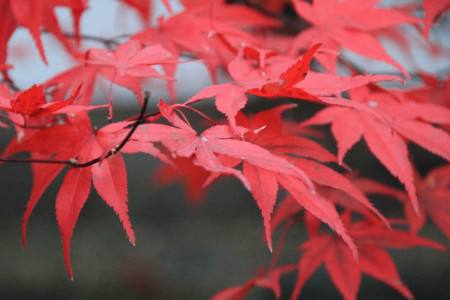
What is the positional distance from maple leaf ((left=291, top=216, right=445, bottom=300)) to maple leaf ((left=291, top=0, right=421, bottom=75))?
304 mm

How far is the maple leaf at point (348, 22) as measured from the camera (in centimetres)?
79

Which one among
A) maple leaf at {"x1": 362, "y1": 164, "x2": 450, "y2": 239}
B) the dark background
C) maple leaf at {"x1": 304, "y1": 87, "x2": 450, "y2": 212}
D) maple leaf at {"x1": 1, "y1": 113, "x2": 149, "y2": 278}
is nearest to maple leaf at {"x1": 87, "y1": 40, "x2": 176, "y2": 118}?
maple leaf at {"x1": 1, "y1": 113, "x2": 149, "y2": 278}

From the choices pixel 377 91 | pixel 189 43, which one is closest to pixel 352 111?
pixel 377 91

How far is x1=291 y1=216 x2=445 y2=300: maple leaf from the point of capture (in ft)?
2.94

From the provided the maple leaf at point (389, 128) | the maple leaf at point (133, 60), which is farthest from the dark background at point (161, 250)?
the maple leaf at point (133, 60)

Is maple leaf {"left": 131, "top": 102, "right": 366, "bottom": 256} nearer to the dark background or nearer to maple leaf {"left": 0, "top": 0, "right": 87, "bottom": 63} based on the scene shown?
maple leaf {"left": 0, "top": 0, "right": 87, "bottom": 63}

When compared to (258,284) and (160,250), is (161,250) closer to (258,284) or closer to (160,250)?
(160,250)

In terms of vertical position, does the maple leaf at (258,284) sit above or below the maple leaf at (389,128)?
below

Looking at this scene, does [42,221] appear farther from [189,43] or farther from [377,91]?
[377,91]

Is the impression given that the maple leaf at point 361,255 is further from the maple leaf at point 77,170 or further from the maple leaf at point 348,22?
the maple leaf at point 77,170

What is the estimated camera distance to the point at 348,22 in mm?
812

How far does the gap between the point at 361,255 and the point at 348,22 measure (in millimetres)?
393

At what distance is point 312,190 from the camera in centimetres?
51

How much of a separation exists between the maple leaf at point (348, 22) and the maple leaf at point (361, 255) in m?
0.30
